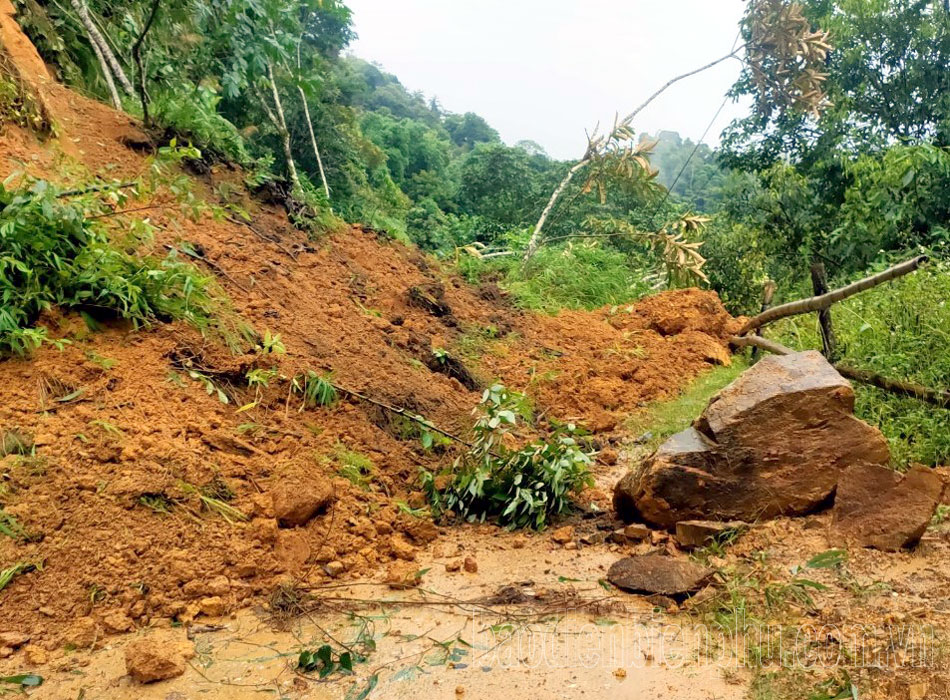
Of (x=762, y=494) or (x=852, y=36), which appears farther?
(x=852, y=36)

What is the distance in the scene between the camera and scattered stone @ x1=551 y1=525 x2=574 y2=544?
285cm

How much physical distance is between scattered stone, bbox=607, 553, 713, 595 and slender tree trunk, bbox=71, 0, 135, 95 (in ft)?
17.2

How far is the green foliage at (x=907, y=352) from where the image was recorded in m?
3.17

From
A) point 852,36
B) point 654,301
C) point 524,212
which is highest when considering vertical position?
point 852,36

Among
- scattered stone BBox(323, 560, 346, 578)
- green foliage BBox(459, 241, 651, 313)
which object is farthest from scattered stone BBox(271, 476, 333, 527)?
green foliage BBox(459, 241, 651, 313)

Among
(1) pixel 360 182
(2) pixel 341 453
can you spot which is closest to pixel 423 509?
(2) pixel 341 453

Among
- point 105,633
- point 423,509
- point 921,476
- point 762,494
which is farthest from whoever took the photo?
point 423,509

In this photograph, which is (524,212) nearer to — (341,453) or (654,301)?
(654,301)

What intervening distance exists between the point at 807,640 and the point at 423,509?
1.71 metres

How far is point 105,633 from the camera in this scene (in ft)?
6.91

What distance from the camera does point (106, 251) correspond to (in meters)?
3.15

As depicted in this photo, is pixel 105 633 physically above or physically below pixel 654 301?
below

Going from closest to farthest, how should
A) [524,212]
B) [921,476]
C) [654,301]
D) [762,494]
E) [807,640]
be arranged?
1. [807,640]
2. [921,476]
3. [762,494]
4. [654,301]
5. [524,212]

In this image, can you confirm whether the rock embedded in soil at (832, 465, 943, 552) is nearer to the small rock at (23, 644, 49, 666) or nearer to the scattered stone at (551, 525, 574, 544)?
the scattered stone at (551, 525, 574, 544)
